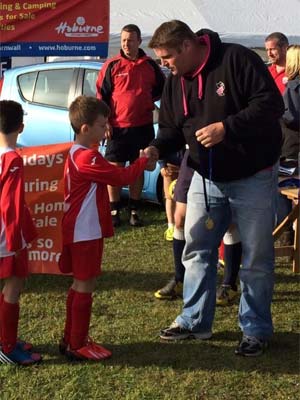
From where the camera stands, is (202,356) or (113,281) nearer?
(202,356)

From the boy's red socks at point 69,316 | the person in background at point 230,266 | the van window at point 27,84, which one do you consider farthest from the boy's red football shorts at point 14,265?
the van window at point 27,84

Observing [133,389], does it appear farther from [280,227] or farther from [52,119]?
[52,119]

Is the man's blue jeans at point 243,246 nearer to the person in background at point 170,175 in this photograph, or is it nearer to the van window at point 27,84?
the person in background at point 170,175

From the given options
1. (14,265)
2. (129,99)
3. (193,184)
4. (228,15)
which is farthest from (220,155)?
(228,15)

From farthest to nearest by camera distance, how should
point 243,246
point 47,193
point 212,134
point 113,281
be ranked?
point 113,281
point 47,193
point 243,246
point 212,134

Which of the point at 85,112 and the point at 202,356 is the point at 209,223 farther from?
the point at 85,112

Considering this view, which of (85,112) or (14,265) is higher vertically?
(85,112)

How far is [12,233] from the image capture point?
11.9ft

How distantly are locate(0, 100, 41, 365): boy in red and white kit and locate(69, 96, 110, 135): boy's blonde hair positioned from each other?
0.98ft

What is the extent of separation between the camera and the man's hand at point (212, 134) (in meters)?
3.59

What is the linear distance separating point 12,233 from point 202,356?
1.35m

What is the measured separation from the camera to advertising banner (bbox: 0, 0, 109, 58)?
9211 mm

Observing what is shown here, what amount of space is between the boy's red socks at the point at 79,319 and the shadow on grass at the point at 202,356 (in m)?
0.14

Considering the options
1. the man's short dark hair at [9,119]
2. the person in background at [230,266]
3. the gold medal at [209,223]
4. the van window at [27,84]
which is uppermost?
the man's short dark hair at [9,119]
